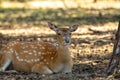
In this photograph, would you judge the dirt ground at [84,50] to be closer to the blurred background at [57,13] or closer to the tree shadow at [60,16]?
the blurred background at [57,13]

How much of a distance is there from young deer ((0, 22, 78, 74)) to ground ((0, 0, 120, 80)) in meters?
0.17

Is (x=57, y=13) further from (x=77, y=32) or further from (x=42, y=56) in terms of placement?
(x=42, y=56)

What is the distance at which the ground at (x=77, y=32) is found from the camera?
8909mm

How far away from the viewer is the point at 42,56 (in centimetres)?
905

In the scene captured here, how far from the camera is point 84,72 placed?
900 centimetres

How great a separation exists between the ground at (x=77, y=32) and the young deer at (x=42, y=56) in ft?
0.57

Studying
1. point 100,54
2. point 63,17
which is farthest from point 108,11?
point 100,54

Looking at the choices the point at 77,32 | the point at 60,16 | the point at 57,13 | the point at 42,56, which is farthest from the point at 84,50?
the point at 57,13

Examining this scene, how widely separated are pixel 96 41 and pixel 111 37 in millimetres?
917

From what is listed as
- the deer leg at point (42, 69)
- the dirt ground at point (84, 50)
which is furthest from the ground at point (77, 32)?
the deer leg at point (42, 69)

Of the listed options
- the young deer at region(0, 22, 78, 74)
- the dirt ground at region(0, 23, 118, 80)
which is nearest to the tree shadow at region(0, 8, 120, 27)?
the dirt ground at region(0, 23, 118, 80)

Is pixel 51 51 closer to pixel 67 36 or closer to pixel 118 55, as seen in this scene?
pixel 67 36

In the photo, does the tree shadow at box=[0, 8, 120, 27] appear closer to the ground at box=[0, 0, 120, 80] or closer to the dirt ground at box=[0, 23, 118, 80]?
the ground at box=[0, 0, 120, 80]

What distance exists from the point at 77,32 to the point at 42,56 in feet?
21.2
